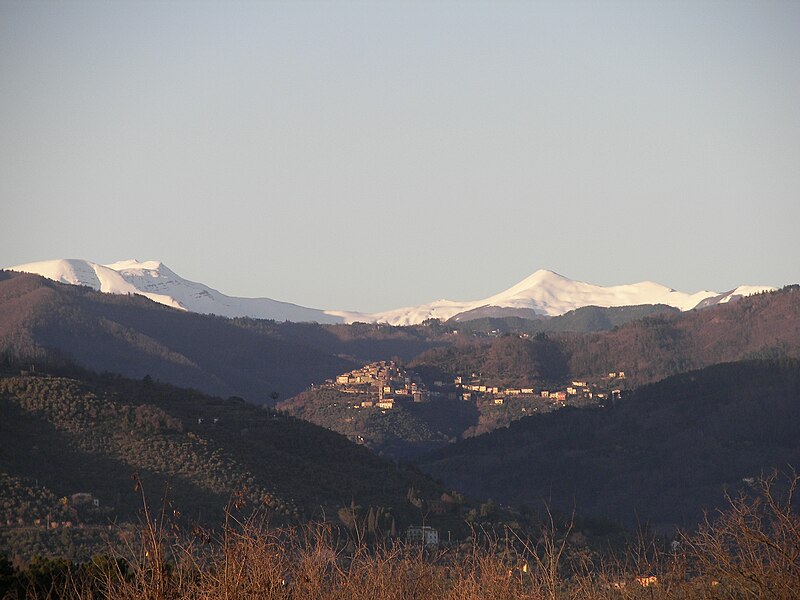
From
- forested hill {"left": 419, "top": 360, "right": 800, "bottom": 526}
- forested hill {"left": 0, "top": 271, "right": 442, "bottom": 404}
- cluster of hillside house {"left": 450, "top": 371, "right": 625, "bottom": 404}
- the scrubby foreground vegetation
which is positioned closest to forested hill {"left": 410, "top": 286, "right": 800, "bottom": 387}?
cluster of hillside house {"left": 450, "top": 371, "right": 625, "bottom": 404}

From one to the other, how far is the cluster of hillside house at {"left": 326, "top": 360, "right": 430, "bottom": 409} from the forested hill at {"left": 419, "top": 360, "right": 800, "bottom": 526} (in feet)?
84.5

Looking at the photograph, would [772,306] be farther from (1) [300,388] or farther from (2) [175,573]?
(2) [175,573]

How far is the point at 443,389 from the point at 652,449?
1910 inches

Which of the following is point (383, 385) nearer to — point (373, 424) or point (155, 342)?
point (373, 424)

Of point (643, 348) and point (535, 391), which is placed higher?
point (643, 348)

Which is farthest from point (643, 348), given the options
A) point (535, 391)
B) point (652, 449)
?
point (652, 449)

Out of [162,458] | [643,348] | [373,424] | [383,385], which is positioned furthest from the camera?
[643,348]

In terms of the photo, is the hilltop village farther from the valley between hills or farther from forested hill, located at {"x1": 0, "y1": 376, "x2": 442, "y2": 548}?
forested hill, located at {"x1": 0, "y1": 376, "x2": 442, "y2": 548}

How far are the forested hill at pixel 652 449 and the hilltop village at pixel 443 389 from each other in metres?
23.6

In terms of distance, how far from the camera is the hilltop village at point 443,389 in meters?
138

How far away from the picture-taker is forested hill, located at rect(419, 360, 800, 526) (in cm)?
8781

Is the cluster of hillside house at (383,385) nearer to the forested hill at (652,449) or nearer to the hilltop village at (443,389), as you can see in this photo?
the hilltop village at (443,389)

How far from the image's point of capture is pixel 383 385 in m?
143

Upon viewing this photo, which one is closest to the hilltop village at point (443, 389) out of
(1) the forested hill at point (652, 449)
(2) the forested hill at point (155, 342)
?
(2) the forested hill at point (155, 342)
